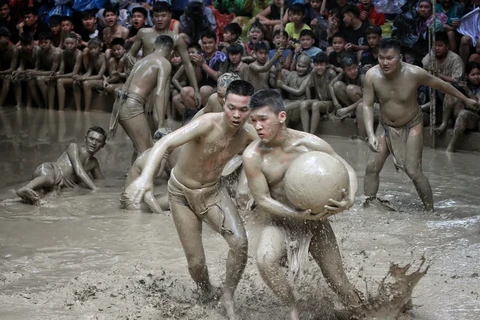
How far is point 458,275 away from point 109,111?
9.57 metres

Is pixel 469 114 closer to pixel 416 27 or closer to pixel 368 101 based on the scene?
pixel 416 27

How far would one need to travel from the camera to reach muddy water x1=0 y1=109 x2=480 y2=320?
5.42 metres

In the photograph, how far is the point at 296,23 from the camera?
1279cm

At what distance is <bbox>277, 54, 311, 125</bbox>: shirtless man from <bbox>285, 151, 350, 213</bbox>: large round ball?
732 cm

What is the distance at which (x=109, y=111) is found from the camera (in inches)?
578

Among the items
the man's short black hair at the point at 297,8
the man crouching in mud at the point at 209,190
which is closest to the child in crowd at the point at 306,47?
the man's short black hair at the point at 297,8

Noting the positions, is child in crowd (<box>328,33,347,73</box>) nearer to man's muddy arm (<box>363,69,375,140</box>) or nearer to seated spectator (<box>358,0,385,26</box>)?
seated spectator (<box>358,0,385,26</box>)

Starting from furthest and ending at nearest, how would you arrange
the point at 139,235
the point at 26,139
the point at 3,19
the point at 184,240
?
the point at 3,19 < the point at 26,139 < the point at 139,235 < the point at 184,240

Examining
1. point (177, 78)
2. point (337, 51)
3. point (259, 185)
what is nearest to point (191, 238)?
point (259, 185)

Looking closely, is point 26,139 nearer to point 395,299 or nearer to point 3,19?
point 3,19

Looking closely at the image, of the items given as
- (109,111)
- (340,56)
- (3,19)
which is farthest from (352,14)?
(3,19)

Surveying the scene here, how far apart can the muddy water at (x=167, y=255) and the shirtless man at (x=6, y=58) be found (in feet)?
19.6

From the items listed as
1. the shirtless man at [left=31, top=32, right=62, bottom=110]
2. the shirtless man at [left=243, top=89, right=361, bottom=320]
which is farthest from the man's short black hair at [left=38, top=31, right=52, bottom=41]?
the shirtless man at [left=243, top=89, right=361, bottom=320]

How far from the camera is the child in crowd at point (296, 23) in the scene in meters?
12.7
